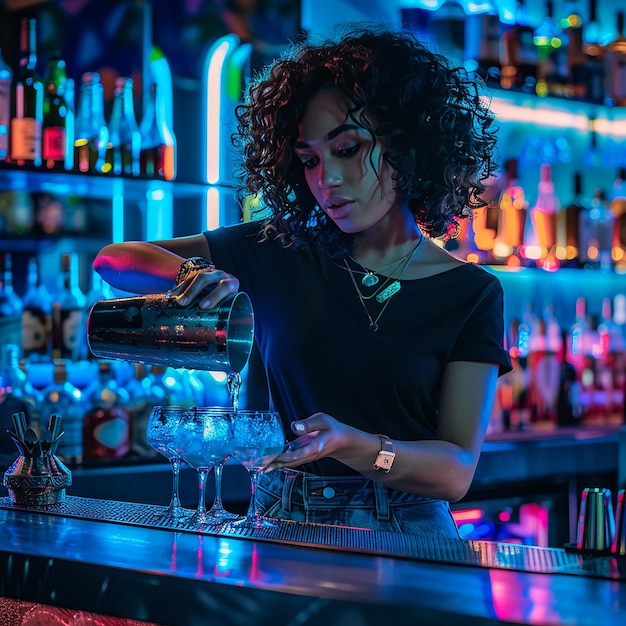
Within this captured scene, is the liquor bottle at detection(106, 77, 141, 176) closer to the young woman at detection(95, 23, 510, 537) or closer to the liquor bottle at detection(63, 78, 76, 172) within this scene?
the liquor bottle at detection(63, 78, 76, 172)

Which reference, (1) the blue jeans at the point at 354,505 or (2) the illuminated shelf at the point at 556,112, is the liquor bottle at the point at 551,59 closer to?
(2) the illuminated shelf at the point at 556,112

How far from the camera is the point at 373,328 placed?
1692 mm

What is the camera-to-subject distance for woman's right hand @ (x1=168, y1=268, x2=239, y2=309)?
53.9 inches

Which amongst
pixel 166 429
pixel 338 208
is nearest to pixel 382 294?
pixel 338 208

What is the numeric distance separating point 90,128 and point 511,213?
1.53 m

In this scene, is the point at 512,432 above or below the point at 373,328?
below

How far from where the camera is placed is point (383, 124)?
168cm

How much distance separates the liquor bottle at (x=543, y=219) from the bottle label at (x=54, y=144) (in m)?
1.69

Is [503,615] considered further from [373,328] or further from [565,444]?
[565,444]

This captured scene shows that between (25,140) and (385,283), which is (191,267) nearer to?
(385,283)

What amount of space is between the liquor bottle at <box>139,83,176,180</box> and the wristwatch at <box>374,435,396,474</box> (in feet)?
5.39

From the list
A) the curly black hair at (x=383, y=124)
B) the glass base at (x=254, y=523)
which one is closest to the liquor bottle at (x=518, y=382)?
the curly black hair at (x=383, y=124)

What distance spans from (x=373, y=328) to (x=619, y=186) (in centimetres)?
249

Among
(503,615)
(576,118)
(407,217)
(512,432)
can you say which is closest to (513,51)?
(576,118)
